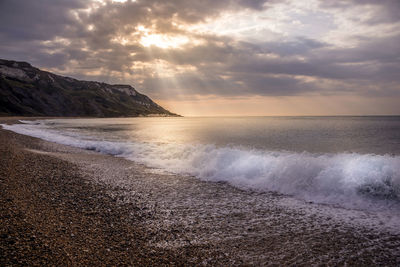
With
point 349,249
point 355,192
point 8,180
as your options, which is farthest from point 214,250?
point 8,180

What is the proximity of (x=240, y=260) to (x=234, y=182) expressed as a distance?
731 centimetres

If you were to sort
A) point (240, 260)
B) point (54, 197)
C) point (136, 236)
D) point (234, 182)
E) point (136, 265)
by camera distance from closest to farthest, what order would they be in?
point (136, 265) < point (240, 260) < point (136, 236) < point (54, 197) < point (234, 182)

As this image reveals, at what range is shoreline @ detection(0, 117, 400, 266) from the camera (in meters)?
5.08

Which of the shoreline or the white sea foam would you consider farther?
the white sea foam

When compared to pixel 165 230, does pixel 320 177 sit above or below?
above

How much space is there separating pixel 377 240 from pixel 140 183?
9005mm

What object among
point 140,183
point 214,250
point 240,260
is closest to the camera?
point 240,260

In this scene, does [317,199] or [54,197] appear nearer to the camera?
[54,197]

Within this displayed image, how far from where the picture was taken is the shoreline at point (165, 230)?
5.08 metres

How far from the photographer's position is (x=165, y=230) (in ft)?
21.3

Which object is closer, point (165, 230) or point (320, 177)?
point (165, 230)

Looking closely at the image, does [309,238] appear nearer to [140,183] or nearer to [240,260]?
[240,260]

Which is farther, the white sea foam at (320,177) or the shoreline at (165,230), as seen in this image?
the white sea foam at (320,177)

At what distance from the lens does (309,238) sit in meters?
6.18
